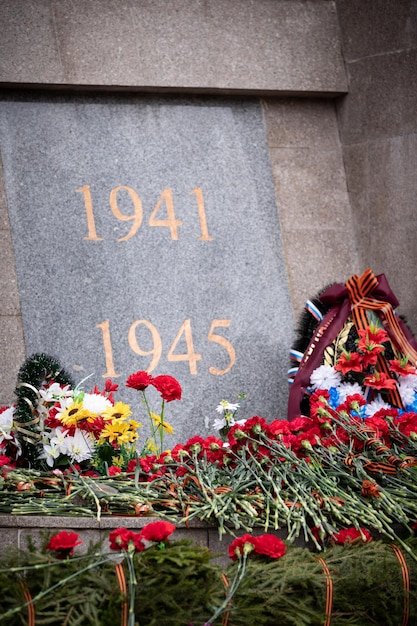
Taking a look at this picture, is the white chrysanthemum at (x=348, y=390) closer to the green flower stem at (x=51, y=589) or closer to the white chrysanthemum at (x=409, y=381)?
the white chrysanthemum at (x=409, y=381)

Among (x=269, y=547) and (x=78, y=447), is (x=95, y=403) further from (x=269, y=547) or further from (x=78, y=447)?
(x=269, y=547)

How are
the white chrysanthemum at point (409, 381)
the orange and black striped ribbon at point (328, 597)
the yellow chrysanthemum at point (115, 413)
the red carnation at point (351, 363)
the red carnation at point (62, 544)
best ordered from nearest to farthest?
the red carnation at point (62, 544) → the orange and black striped ribbon at point (328, 597) → the yellow chrysanthemum at point (115, 413) → the red carnation at point (351, 363) → the white chrysanthemum at point (409, 381)

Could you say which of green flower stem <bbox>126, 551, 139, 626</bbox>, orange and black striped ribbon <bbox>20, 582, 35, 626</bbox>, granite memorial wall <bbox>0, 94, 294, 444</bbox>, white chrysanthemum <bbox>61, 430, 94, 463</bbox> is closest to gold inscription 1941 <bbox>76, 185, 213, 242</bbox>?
granite memorial wall <bbox>0, 94, 294, 444</bbox>

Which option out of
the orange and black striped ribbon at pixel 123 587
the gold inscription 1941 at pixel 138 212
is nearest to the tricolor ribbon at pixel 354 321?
the gold inscription 1941 at pixel 138 212

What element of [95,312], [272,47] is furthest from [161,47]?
[95,312]

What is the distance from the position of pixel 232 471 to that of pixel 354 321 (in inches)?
64.1

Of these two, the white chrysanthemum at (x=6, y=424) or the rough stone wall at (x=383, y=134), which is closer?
the white chrysanthemum at (x=6, y=424)

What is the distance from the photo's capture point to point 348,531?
132 inches

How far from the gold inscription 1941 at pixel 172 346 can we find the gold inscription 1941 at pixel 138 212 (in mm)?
532

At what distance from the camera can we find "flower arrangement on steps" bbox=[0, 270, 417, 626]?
3.36m

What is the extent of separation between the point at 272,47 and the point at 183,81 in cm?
68

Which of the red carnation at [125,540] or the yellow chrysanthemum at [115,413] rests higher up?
the yellow chrysanthemum at [115,413]

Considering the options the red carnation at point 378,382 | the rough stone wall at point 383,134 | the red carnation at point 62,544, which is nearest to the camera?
the red carnation at point 62,544

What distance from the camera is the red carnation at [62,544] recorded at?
8.85 feet
